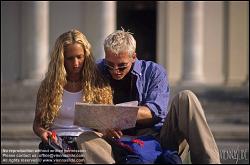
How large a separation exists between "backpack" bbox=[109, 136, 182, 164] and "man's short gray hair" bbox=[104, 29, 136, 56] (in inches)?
27.0

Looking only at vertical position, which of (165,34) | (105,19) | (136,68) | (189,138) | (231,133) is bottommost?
(231,133)

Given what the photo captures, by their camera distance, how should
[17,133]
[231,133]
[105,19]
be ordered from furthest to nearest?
[105,19], [231,133], [17,133]

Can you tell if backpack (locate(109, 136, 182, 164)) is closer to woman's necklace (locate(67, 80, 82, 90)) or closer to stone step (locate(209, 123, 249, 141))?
woman's necklace (locate(67, 80, 82, 90))

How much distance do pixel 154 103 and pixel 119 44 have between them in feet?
2.00

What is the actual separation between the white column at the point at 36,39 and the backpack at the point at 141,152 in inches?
635

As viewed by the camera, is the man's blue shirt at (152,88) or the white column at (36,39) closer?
the man's blue shirt at (152,88)

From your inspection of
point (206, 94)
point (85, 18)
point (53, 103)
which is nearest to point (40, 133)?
point (53, 103)

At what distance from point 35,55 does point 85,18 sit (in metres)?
2.82

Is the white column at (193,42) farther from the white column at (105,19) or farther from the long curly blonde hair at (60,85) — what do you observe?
the long curly blonde hair at (60,85)

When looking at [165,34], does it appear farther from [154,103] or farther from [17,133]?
[154,103]

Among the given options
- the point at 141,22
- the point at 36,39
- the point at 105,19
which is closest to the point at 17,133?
the point at 36,39

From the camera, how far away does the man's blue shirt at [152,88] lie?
5266 mm

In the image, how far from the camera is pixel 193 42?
22.1 meters

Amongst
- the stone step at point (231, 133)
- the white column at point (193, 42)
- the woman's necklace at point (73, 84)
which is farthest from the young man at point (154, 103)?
the white column at point (193, 42)
